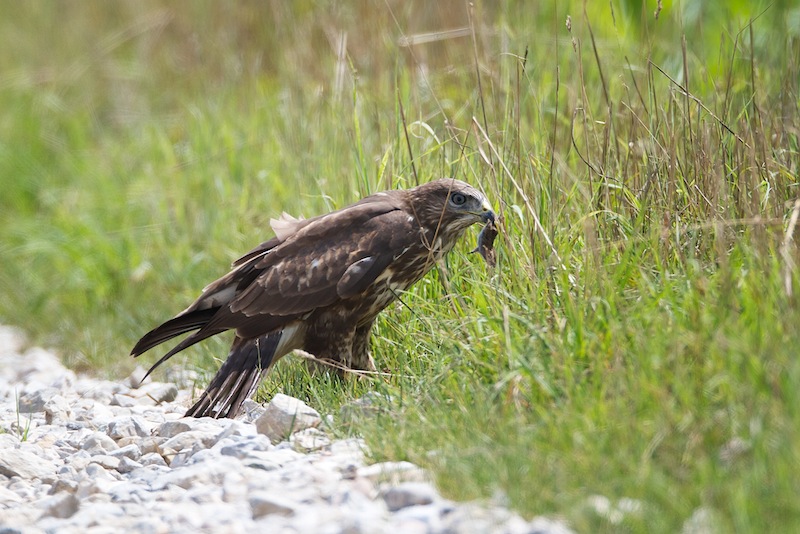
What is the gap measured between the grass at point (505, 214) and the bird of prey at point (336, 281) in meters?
0.18

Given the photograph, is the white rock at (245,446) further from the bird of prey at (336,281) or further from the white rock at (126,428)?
the bird of prey at (336,281)

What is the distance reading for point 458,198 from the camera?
524 cm

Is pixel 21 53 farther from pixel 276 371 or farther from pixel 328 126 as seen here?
pixel 276 371

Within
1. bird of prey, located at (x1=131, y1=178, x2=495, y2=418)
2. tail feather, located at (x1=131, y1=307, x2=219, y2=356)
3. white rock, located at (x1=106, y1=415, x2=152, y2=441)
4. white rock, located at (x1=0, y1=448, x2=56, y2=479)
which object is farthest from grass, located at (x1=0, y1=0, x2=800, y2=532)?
white rock, located at (x1=0, y1=448, x2=56, y2=479)

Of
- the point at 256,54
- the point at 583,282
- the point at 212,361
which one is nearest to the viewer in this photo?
the point at 583,282

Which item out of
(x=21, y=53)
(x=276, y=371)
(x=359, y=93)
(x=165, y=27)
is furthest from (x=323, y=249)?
(x=21, y=53)

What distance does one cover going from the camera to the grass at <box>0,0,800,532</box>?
3.35m

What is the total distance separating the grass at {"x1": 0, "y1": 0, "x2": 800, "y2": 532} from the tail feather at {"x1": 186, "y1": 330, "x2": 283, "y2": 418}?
212mm

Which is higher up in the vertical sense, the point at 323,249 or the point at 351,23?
the point at 351,23

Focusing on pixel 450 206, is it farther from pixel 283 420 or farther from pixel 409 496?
pixel 409 496

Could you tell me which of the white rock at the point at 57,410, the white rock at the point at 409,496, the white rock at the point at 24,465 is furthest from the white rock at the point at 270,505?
the white rock at the point at 57,410

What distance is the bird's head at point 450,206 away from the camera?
5.20 meters

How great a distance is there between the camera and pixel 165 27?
11453mm

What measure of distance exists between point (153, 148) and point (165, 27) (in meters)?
2.51
